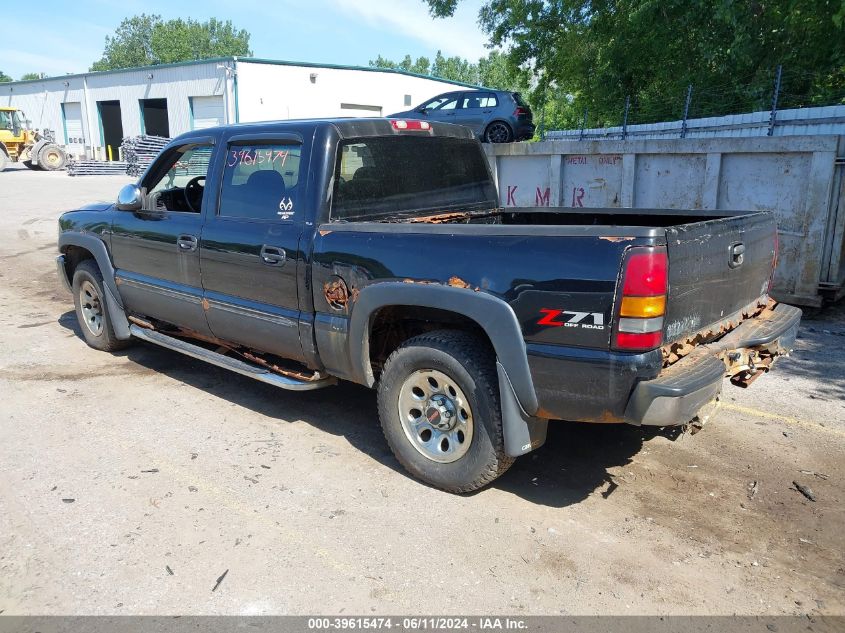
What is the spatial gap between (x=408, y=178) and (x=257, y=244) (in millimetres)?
1086

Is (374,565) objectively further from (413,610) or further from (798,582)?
(798,582)

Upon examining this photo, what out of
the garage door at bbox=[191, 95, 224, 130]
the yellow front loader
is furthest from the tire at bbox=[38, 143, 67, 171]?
the garage door at bbox=[191, 95, 224, 130]

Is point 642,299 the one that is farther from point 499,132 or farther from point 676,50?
point 676,50

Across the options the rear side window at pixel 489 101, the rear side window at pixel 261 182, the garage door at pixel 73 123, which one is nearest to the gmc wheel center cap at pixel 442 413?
the rear side window at pixel 261 182

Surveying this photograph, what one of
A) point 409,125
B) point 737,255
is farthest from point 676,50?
point 737,255

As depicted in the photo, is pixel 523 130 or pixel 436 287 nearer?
pixel 436 287

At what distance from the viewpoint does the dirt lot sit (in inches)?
112

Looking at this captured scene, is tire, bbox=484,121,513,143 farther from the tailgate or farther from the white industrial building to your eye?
the tailgate

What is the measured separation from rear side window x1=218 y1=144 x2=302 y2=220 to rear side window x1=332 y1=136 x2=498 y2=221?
0.32m

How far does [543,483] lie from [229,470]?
182 centimetres

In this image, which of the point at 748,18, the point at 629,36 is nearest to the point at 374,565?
the point at 748,18

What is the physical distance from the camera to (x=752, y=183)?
24.3 feet

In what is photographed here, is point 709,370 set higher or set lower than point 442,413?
higher

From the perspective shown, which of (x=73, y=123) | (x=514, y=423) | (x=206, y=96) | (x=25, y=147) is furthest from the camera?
(x=73, y=123)
